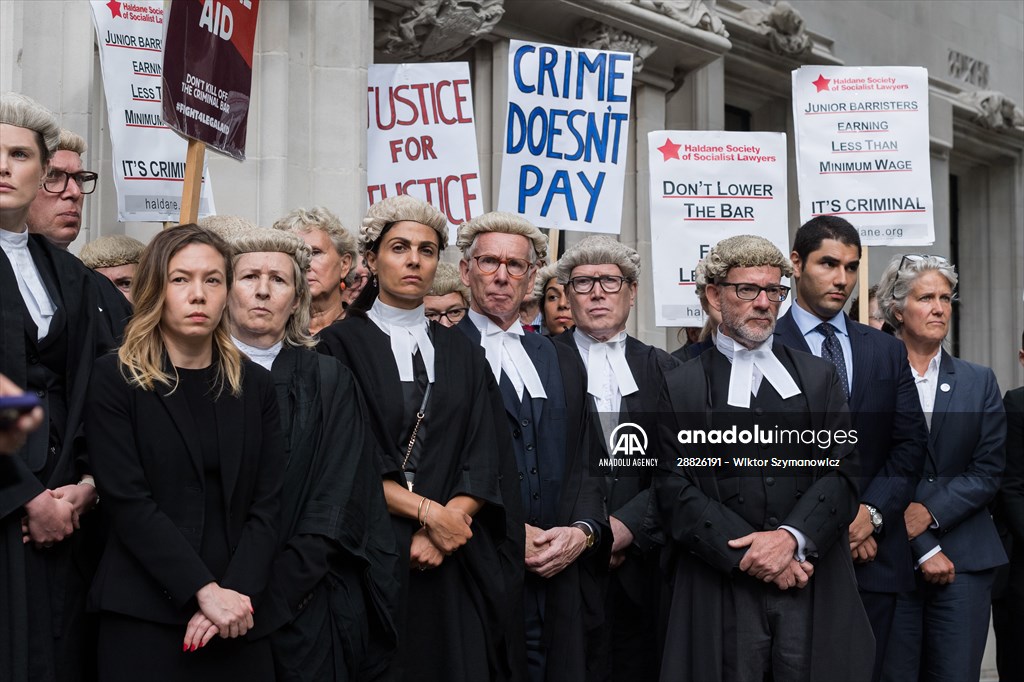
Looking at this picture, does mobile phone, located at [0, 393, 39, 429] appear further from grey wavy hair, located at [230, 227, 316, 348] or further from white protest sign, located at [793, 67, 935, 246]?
white protest sign, located at [793, 67, 935, 246]

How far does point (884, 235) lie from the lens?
8.27 m

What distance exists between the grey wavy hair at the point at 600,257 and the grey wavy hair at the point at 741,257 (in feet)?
1.65

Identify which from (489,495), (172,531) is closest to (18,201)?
(172,531)

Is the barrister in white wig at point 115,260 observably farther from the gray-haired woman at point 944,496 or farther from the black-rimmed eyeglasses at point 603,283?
the gray-haired woman at point 944,496

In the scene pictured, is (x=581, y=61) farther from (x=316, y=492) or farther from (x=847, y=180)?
(x=316, y=492)

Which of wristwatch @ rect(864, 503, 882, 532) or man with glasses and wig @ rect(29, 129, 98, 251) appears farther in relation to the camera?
wristwatch @ rect(864, 503, 882, 532)

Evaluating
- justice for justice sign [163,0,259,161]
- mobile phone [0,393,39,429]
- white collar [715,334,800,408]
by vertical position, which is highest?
justice for justice sign [163,0,259,161]

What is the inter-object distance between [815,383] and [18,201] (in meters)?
2.84

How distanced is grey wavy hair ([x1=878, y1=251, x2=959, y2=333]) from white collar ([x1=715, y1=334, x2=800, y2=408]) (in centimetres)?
131

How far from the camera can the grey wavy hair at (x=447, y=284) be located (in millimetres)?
6793

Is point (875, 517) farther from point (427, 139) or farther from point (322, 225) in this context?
point (427, 139)

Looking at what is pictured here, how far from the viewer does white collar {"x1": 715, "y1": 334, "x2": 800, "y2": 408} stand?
530 cm

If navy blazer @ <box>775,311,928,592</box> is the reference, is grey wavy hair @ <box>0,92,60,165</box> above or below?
above

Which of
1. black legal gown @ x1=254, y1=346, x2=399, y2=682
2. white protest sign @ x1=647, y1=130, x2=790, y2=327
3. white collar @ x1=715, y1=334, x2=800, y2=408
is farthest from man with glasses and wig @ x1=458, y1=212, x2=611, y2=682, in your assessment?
white protest sign @ x1=647, y1=130, x2=790, y2=327
